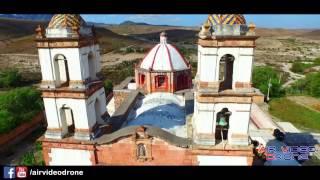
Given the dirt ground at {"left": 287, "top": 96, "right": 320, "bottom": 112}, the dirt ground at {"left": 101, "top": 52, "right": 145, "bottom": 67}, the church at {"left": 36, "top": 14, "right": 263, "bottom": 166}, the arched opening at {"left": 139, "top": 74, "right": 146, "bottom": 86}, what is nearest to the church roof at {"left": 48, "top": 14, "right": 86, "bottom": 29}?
the church at {"left": 36, "top": 14, "right": 263, "bottom": 166}

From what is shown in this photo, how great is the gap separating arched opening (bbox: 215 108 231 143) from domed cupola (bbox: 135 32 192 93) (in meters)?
6.96

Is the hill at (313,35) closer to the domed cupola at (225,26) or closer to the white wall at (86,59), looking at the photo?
the domed cupola at (225,26)

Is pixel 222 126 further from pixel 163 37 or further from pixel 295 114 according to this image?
pixel 295 114

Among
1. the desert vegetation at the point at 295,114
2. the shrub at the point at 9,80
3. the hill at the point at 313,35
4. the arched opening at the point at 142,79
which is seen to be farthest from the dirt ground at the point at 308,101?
the hill at the point at 313,35

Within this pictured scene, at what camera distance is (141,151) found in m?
10.1

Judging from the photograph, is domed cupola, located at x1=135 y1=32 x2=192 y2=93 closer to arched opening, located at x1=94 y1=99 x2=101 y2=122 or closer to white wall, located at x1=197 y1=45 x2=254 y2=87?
arched opening, located at x1=94 y1=99 x2=101 y2=122

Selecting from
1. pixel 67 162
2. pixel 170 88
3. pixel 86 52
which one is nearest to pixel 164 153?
pixel 67 162

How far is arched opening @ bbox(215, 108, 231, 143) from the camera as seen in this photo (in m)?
9.89

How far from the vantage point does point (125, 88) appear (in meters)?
21.3

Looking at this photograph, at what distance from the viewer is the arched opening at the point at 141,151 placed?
1006 centimetres

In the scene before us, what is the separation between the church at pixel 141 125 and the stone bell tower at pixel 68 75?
0.03 m

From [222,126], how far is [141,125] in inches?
110
